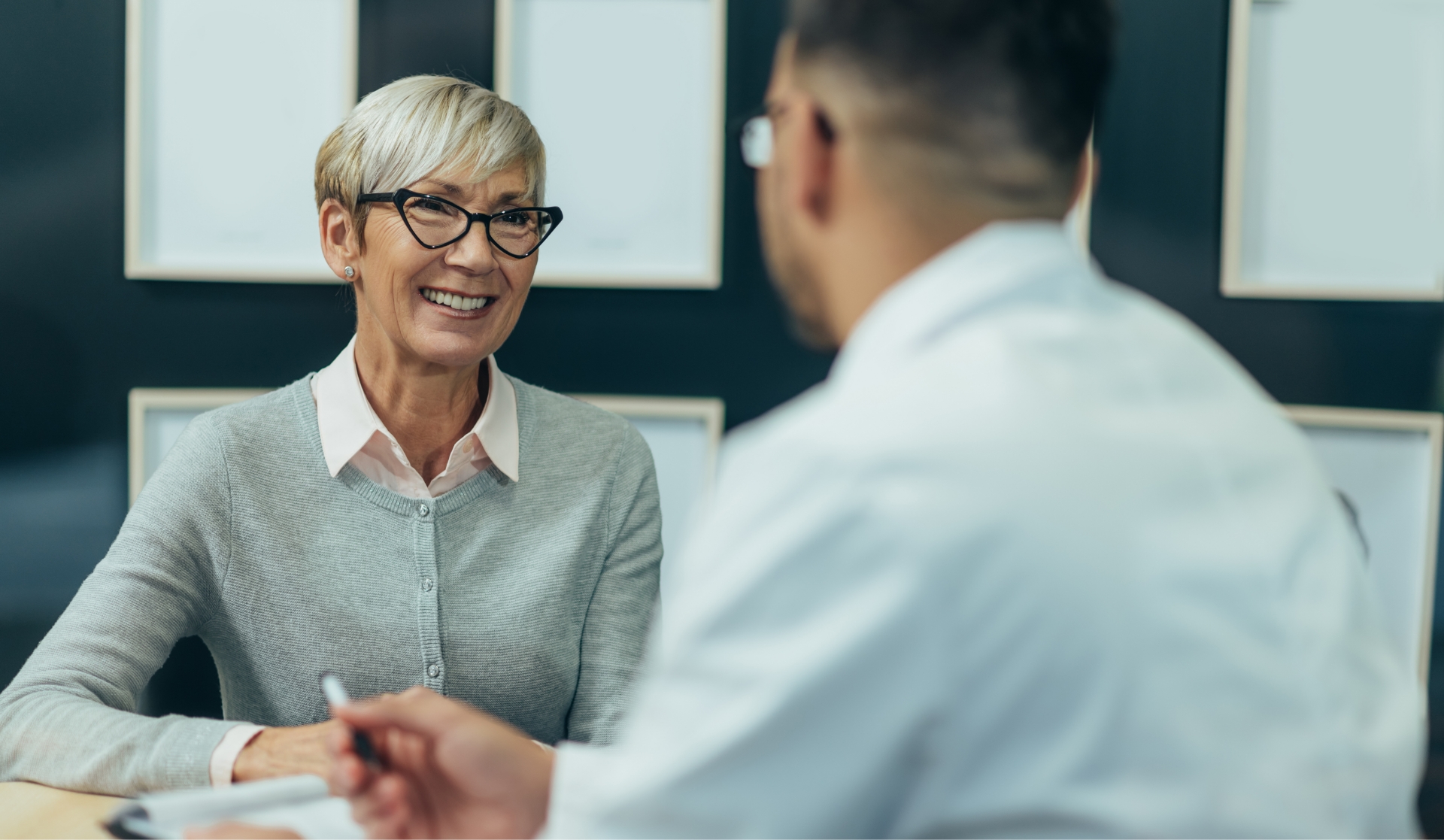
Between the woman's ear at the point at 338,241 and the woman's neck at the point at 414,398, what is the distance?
0.32 ft

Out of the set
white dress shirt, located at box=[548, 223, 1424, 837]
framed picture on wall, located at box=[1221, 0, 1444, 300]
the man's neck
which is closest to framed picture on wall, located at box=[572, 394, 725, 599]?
framed picture on wall, located at box=[1221, 0, 1444, 300]

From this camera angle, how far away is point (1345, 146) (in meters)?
1.62

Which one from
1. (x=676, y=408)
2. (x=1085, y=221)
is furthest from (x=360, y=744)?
(x=1085, y=221)

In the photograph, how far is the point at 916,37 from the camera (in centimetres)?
65

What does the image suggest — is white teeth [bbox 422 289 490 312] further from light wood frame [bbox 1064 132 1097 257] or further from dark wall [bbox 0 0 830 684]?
light wood frame [bbox 1064 132 1097 257]

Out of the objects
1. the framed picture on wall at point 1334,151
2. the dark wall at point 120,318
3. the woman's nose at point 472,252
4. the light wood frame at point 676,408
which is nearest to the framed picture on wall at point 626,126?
the dark wall at point 120,318

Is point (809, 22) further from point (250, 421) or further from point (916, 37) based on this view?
point (250, 421)

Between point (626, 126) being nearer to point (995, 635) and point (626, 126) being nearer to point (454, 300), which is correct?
point (454, 300)

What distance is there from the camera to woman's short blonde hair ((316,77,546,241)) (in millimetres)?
1400

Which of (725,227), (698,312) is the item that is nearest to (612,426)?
(698,312)

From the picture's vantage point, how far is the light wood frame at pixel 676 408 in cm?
175

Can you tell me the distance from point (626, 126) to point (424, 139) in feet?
1.34

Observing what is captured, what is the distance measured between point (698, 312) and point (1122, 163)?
2.30ft

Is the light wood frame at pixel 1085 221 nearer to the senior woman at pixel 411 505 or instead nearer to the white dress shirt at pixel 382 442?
the senior woman at pixel 411 505
